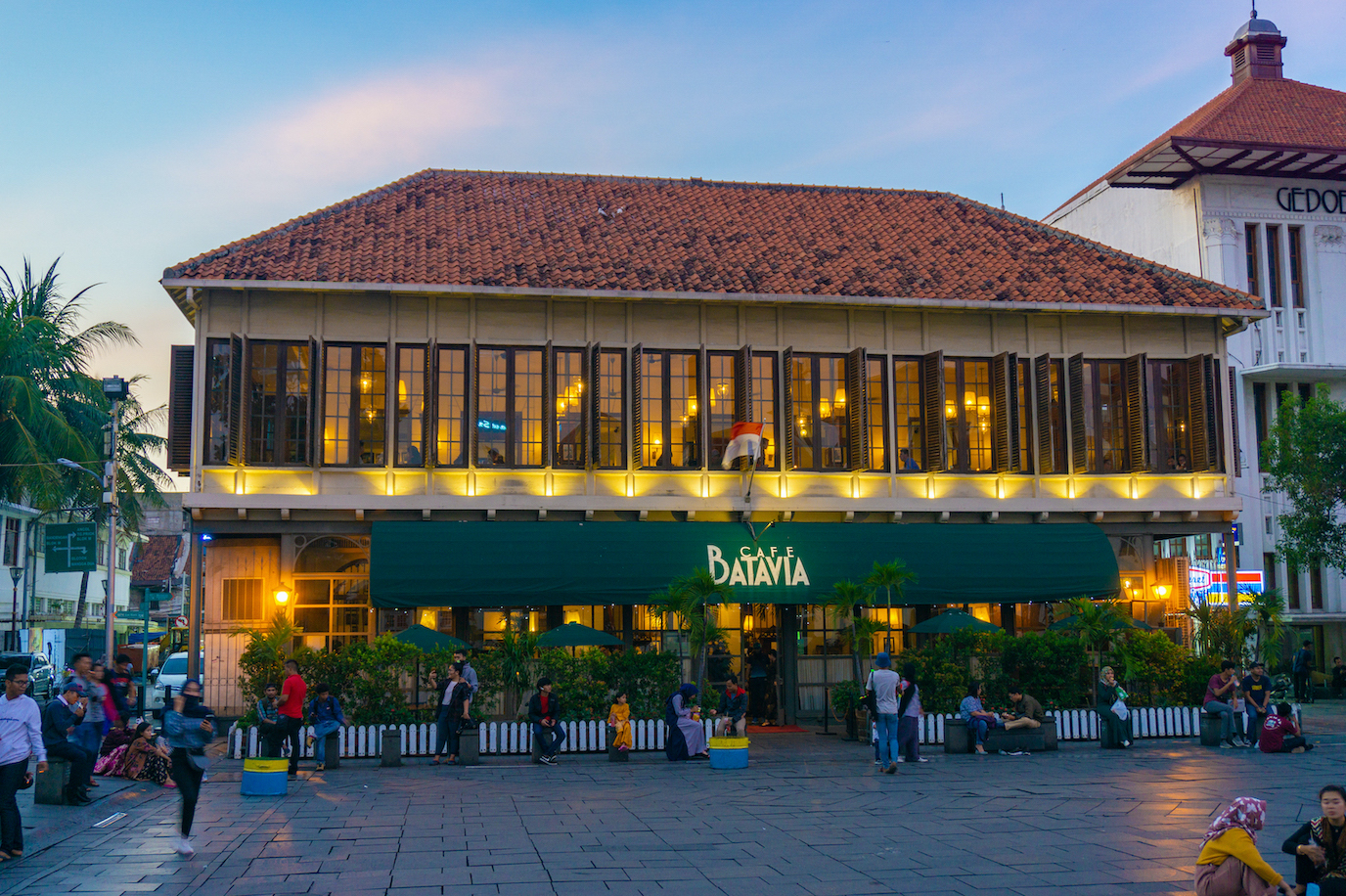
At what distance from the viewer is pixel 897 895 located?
9836 millimetres

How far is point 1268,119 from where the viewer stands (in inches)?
1467

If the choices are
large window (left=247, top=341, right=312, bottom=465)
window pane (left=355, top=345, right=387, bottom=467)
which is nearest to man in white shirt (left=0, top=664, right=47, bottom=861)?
large window (left=247, top=341, right=312, bottom=465)

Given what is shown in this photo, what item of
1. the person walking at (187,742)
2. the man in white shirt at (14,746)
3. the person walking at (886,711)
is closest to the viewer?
the man in white shirt at (14,746)

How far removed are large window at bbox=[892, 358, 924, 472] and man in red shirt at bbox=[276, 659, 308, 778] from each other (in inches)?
536

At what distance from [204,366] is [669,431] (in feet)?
31.3

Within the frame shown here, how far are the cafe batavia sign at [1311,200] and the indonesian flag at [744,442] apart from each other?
22.0 metres

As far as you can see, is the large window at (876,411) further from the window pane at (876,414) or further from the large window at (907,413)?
the large window at (907,413)

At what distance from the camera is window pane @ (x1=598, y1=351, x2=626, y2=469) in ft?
81.3

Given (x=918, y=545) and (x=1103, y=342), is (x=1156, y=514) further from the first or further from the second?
(x=918, y=545)

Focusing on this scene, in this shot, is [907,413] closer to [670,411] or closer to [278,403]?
[670,411]

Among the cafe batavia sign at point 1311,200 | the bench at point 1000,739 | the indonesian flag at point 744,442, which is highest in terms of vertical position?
the cafe batavia sign at point 1311,200

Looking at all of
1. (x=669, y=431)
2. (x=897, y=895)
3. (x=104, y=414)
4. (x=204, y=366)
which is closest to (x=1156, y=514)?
(x=669, y=431)

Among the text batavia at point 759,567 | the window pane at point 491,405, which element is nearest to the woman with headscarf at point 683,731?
the text batavia at point 759,567

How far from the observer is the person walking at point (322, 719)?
19.2 m
